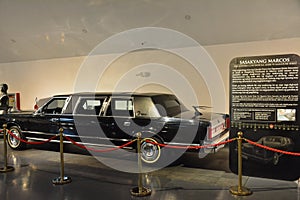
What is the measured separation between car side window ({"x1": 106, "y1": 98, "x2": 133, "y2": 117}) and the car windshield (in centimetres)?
52

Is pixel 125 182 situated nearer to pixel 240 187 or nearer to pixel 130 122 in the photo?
pixel 130 122

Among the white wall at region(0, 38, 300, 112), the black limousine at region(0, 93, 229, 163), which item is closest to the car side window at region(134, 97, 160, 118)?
the black limousine at region(0, 93, 229, 163)

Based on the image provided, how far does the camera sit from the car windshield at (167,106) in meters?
5.17

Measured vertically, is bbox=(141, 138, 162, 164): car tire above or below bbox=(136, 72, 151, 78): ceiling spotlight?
below

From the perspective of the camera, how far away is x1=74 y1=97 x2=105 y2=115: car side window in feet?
18.8

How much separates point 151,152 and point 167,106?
950mm

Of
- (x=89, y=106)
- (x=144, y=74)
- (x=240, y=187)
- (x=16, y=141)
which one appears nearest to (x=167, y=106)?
(x=89, y=106)

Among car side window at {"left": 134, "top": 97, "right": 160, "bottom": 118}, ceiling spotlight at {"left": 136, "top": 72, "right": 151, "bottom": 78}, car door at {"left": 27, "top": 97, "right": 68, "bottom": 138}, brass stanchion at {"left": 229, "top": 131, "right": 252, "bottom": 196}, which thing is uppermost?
ceiling spotlight at {"left": 136, "top": 72, "right": 151, "bottom": 78}

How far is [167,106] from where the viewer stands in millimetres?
5375

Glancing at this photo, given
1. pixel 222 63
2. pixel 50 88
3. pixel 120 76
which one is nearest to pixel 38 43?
pixel 50 88

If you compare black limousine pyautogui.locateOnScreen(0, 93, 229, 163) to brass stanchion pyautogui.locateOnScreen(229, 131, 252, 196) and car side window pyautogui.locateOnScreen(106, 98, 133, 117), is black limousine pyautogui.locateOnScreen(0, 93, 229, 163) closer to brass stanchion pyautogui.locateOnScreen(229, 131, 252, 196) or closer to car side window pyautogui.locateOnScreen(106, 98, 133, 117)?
car side window pyautogui.locateOnScreen(106, 98, 133, 117)

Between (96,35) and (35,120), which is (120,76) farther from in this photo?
(35,120)

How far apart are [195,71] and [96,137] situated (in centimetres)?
324

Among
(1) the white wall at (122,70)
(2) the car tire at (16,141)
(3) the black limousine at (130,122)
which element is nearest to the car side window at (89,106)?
(3) the black limousine at (130,122)
